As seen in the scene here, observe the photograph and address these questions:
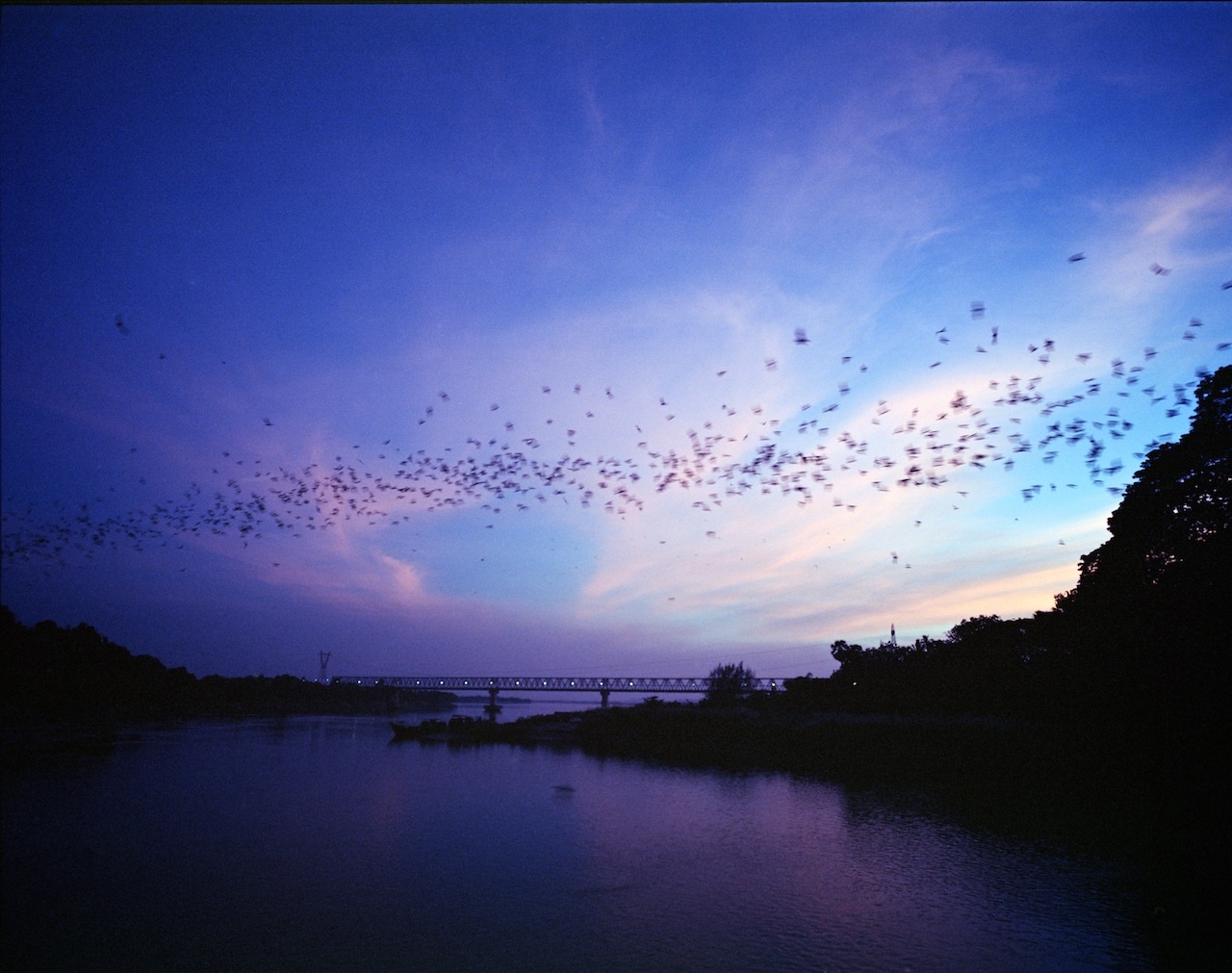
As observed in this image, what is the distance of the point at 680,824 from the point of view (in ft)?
110

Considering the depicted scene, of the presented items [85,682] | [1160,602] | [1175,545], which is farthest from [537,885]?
[85,682]

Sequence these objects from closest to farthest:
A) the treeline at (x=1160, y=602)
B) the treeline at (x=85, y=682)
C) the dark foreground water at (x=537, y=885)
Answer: the dark foreground water at (x=537, y=885) < the treeline at (x=1160, y=602) < the treeline at (x=85, y=682)

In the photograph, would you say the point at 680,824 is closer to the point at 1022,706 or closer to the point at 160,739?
the point at 1022,706

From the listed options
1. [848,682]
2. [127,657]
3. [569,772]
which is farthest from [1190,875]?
[127,657]

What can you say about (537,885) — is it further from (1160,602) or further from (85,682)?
(85,682)

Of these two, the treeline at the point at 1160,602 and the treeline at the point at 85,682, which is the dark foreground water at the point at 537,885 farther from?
the treeline at the point at 85,682

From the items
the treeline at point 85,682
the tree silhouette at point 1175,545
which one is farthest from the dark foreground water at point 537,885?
the treeline at point 85,682

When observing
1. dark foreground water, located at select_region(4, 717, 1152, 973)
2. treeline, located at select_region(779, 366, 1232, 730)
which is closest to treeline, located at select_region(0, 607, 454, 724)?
dark foreground water, located at select_region(4, 717, 1152, 973)

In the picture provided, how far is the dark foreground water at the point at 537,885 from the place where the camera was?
1817 centimetres

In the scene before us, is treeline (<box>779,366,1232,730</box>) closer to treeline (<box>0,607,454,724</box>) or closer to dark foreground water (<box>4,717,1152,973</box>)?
dark foreground water (<box>4,717,1152,973</box>)

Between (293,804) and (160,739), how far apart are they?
159ft

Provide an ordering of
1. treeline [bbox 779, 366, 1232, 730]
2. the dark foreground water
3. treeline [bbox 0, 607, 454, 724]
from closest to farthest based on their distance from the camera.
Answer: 1. the dark foreground water
2. treeline [bbox 779, 366, 1232, 730]
3. treeline [bbox 0, 607, 454, 724]

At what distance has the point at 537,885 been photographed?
23844mm

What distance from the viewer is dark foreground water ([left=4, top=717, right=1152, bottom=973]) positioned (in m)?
18.2
